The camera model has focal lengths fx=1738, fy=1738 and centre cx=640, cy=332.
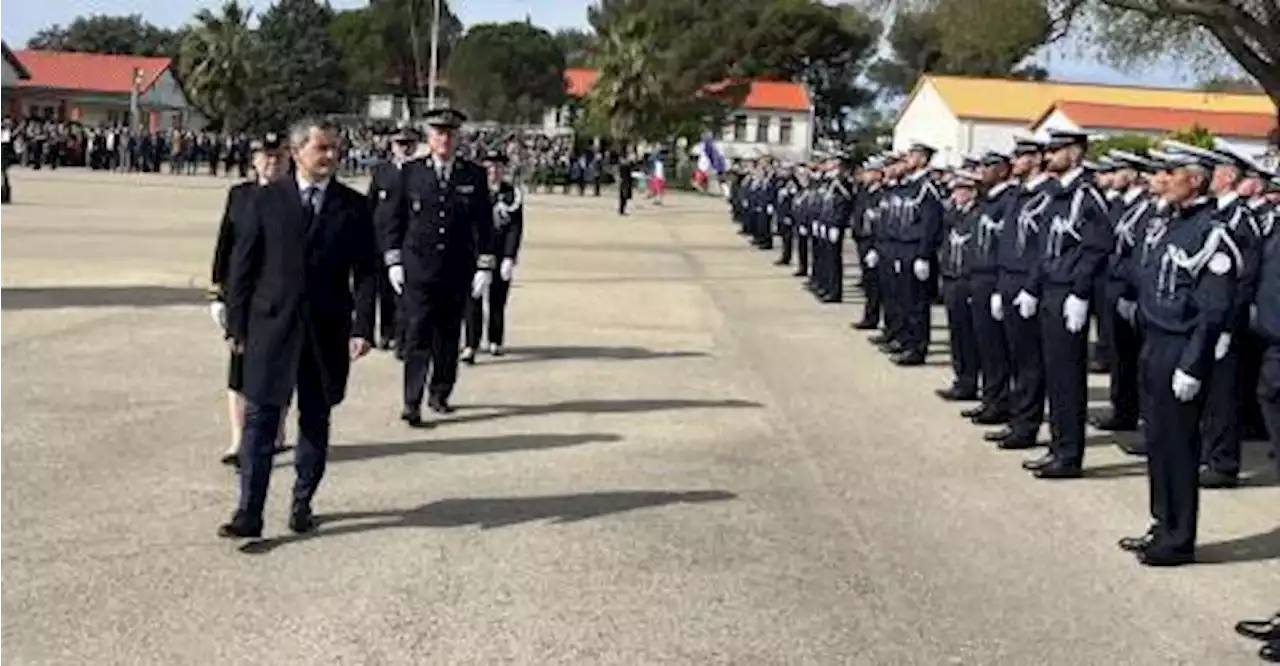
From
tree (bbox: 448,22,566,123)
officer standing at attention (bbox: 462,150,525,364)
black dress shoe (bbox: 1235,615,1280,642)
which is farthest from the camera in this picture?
tree (bbox: 448,22,566,123)

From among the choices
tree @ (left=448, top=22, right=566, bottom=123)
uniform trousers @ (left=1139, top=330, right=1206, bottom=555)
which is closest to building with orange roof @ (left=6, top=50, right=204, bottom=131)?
tree @ (left=448, top=22, right=566, bottom=123)

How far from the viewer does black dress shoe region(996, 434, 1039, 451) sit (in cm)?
1184

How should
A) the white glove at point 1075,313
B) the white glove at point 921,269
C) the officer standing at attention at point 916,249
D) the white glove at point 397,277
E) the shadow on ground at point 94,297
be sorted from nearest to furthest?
the white glove at point 1075,313, the white glove at point 397,277, the white glove at point 921,269, the officer standing at attention at point 916,249, the shadow on ground at point 94,297

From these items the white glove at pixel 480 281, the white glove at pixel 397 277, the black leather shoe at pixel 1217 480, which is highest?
the white glove at pixel 397 277

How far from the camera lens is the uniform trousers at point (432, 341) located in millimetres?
11430

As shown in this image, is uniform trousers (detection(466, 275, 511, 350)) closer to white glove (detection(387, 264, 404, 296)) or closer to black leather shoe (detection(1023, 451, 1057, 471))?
white glove (detection(387, 264, 404, 296))

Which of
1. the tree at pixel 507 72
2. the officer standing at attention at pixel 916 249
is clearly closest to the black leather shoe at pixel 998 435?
the officer standing at attention at pixel 916 249

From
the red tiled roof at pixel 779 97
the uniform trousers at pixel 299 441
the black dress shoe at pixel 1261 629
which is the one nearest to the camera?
the black dress shoe at pixel 1261 629

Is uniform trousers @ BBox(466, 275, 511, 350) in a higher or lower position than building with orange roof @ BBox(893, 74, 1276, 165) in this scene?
lower

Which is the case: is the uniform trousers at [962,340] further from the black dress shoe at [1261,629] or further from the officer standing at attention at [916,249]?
the black dress shoe at [1261,629]

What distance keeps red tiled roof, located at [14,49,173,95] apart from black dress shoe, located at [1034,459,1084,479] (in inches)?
3575

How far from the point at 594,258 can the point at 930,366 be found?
13.6m

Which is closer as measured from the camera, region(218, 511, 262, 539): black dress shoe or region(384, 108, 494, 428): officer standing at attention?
region(218, 511, 262, 539): black dress shoe

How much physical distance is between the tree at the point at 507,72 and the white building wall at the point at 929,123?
26.1 m
